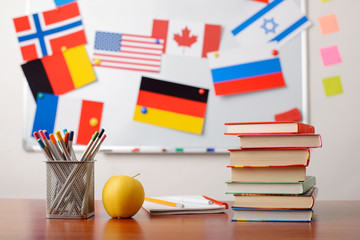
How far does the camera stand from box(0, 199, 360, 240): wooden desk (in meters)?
0.77

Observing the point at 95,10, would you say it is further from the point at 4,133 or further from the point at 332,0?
the point at 332,0

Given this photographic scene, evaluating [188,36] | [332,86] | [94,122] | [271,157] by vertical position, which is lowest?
[271,157]

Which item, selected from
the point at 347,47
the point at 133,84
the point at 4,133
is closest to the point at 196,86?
the point at 133,84

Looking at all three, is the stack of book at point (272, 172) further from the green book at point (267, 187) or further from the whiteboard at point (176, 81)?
the whiteboard at point (176, 81)

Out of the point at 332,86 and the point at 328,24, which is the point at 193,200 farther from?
the point at 328,24

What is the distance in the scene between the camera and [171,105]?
237 cm

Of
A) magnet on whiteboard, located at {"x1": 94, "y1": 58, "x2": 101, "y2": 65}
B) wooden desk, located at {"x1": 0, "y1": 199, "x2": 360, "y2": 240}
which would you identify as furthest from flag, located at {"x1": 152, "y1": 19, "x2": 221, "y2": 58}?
wooden desk, located at {"x1": 0, "y1": 199, "x2": 360, "y2": 240}

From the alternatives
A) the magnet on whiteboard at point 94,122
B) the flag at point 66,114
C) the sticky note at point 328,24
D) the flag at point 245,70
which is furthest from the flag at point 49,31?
the sticky note at point 328,24

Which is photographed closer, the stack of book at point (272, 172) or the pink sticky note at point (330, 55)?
the stack of book at point (272, 172)

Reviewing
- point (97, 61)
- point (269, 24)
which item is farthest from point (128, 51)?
point (269, 24)

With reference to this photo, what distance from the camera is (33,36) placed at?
8.05ft

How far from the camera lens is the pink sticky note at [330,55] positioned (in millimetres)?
2355

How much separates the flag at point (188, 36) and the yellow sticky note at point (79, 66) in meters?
0.38

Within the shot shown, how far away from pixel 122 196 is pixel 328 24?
179cm
